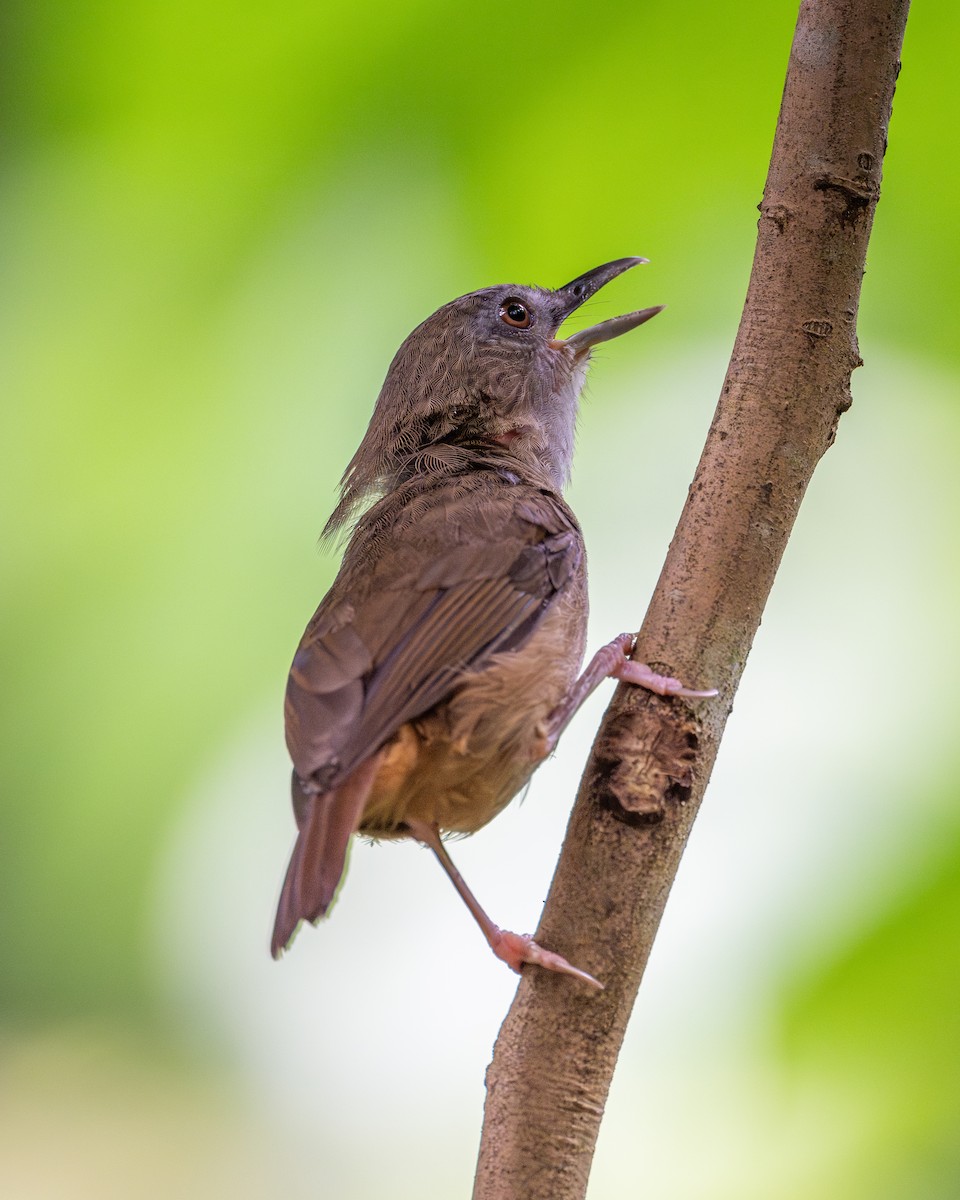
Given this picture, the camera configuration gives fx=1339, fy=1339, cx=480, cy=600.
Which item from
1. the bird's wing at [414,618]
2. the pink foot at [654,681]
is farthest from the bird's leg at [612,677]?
the bird's wing at [414,618]

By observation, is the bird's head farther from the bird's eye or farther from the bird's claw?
the bird's claw


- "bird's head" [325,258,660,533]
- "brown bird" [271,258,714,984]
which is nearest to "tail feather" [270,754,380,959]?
"brown bird" [271,258,714,984]

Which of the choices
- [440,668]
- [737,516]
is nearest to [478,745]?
[440,668]

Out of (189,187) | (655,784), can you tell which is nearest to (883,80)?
(655,784)

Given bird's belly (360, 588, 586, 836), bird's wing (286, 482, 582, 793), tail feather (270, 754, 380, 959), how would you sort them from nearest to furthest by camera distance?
tail feather (270, 754, 380, 959) < bird's wing (286, 482, 582, 793) < bird's belly (360, 588, 586, 836)

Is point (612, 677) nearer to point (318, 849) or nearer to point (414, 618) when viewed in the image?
point (414, 618)

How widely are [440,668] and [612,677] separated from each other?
42 centimetres

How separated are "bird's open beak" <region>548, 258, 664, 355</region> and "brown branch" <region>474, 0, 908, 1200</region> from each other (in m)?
1.35

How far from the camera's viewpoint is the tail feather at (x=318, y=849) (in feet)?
8.42

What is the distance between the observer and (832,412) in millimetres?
2713

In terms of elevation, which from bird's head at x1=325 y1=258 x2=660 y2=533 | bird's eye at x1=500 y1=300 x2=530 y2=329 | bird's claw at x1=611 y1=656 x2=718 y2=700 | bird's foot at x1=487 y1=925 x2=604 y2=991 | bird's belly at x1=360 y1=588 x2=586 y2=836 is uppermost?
bird's eye at x1=500 y1=300 x2=530 y2=329

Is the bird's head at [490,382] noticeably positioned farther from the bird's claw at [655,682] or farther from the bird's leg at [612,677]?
the bird's claw at [655,682]

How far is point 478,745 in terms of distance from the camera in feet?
10.1

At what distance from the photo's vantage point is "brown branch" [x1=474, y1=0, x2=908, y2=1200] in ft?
8.05
